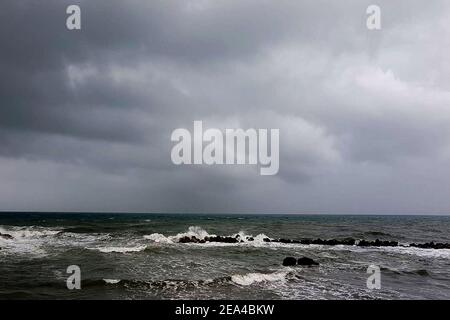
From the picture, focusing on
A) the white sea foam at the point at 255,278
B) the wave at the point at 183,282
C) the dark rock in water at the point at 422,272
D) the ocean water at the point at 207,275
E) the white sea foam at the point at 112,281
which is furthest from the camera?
the dark rock in water at the point at 422,272

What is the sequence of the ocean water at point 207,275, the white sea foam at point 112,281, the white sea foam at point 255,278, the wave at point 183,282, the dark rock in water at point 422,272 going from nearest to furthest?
the ocean water at point 207,275 → the wave at point 183,282 → the white sea foam at point 112,281 → the white sea foam at point 255,278 → the dark rock in water at point 422,272

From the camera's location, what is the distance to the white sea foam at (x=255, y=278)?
1767cm

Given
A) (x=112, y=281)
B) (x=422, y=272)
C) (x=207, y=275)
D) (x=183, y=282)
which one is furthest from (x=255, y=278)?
(x=422, y=272)

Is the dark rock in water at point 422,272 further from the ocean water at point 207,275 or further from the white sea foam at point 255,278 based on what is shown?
the white sea foam at point 255,278

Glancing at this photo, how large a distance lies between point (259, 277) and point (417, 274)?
417 inches

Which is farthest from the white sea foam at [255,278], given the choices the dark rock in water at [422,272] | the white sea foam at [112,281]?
the dark rock in water at [422,272]

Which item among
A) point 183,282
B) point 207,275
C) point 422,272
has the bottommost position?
point 422,272

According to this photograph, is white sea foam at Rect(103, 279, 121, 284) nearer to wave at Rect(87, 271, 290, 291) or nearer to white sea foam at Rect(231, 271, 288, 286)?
wave at Rect(87, 271, 290, 291)

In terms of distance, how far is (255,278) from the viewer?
60.8 feet

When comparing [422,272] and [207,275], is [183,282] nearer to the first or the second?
[207,275]

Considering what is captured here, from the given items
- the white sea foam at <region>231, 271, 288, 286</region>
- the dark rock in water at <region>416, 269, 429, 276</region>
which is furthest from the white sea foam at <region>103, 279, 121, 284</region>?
the dark rock in water at <region>416, 269, 429, 276</region>

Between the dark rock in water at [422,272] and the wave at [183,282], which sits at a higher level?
the wave at [183,282]

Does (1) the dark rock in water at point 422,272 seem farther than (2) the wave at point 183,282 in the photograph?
Yes

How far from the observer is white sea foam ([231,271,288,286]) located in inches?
696
